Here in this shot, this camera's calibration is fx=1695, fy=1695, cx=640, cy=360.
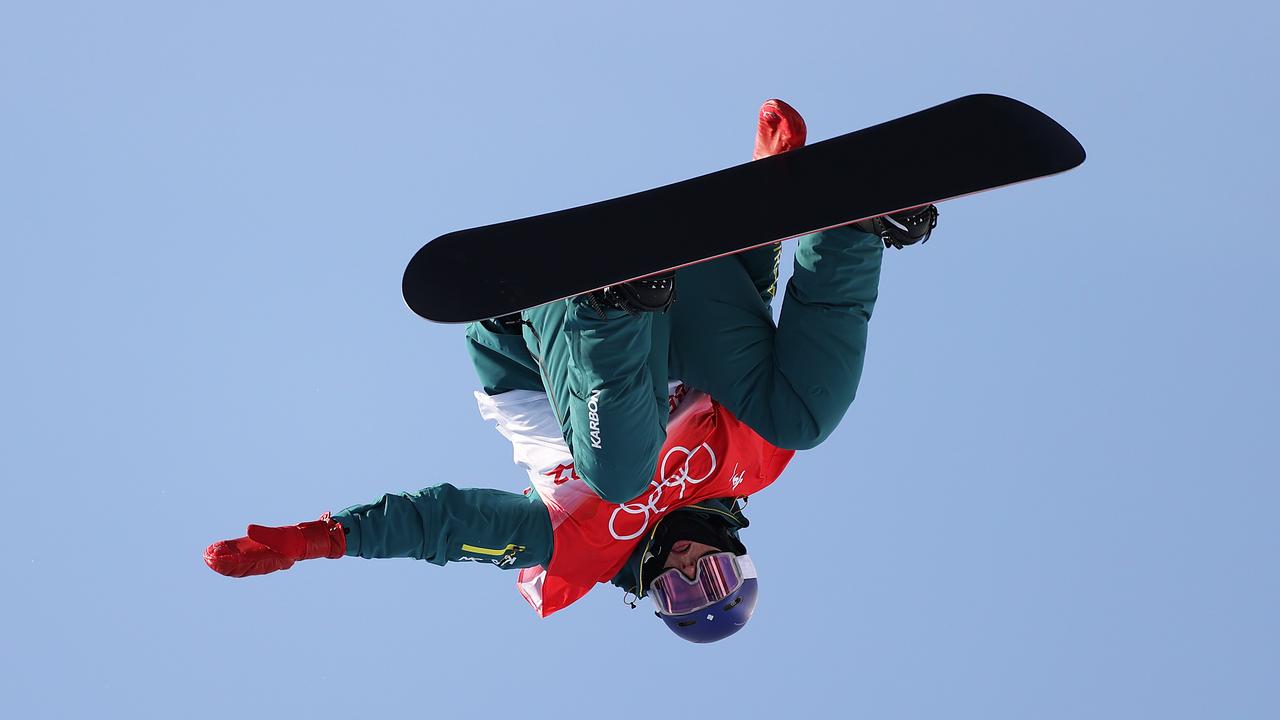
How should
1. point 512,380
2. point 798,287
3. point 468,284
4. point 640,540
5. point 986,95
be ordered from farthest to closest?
point 640,540 → point 512,380 → point 798,287 → point 986,95 → point 468,284

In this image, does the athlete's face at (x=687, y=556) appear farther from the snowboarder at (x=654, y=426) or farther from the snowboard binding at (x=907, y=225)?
the snowboard binding at (x=907, y=225)

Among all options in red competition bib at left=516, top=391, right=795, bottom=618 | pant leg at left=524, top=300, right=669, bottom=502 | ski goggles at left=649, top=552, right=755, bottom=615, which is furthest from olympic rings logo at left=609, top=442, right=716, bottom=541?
pant leg at left=524, top=300, right=669, bottom=502

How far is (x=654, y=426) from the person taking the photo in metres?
3.44

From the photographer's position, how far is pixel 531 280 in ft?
9.71

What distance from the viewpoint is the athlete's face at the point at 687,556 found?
154 inches

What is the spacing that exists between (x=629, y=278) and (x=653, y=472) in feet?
2.27

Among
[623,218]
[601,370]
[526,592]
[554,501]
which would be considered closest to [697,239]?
[623,218]

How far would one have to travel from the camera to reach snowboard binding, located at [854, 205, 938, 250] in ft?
10.4

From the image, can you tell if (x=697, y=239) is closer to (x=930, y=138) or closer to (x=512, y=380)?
(x=930, y=138)

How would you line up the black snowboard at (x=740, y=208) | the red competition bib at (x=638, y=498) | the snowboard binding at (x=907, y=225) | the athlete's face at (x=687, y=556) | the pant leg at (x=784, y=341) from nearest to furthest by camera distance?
the black snowboard at (x=740, y=208) < the snowboard binding at (x=907, y=225) < the pant leg at (x=784, y=341) < the red competition bib at (x=638, y=498) < the athlete's face at (x=687, y=556)

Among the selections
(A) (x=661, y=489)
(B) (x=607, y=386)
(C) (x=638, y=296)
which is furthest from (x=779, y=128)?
(A) (x=661, y=489)

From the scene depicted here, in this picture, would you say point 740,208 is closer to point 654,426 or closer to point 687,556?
point 654,426

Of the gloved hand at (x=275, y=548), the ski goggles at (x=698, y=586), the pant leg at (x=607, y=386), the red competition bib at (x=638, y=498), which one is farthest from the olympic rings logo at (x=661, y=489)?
the gloved hand at (x=275, y=548)

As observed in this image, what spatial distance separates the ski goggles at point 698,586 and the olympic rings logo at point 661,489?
14 cm
